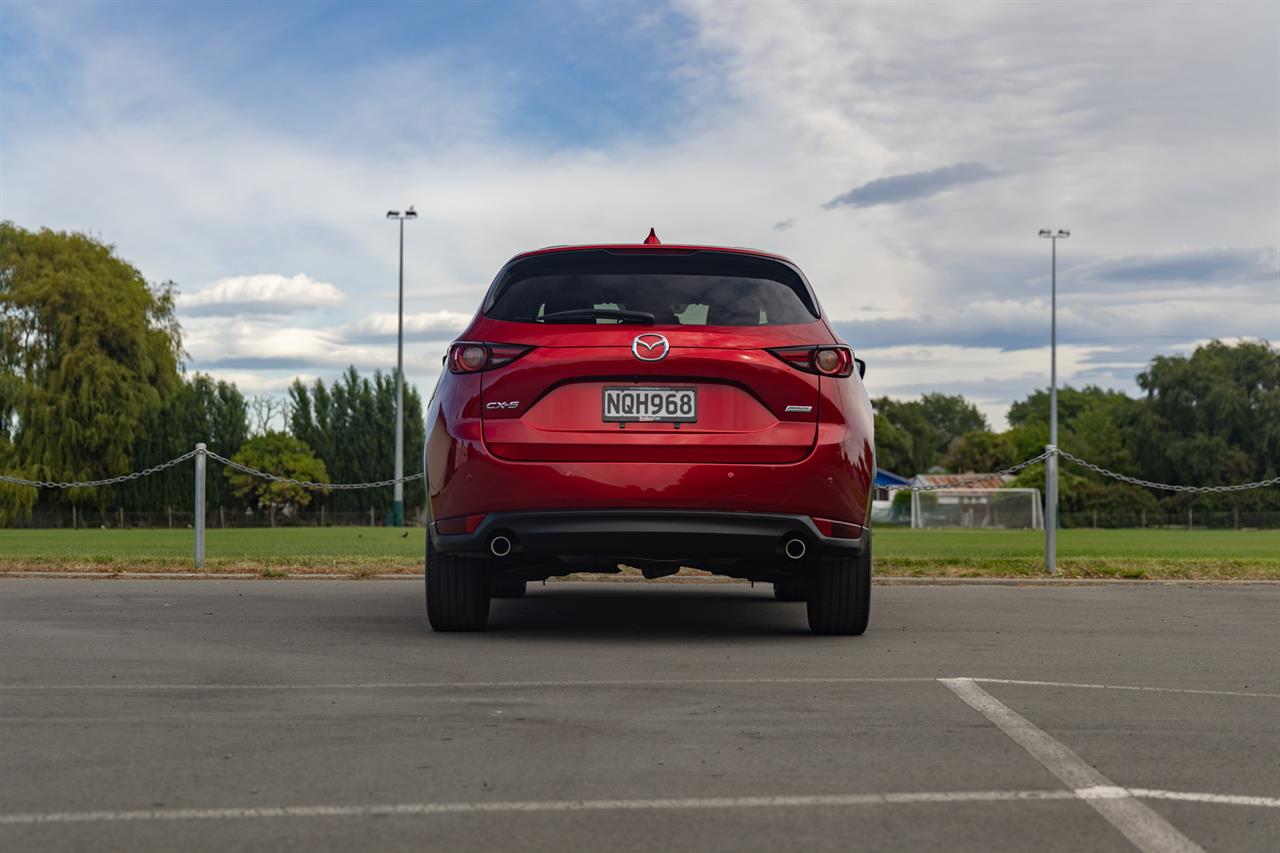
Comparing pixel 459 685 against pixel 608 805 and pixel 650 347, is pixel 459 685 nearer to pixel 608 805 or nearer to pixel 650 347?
pixel 650 347

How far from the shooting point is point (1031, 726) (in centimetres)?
508

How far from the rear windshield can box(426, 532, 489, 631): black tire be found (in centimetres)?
135

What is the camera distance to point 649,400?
7180 millimetres

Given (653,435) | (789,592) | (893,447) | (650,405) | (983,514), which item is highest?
(893,447)

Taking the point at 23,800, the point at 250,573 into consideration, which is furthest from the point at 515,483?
the point at 250,573

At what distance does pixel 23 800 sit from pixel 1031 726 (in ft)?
10.1

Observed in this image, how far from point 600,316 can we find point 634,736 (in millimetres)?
2966

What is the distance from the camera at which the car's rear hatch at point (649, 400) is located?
714 centimetres

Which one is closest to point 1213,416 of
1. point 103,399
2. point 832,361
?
point 103,399

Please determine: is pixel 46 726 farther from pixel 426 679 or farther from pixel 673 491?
pixel 673 491

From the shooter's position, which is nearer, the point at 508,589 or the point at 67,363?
the point at 508,589

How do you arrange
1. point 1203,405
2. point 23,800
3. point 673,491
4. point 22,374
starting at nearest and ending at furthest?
point 23,800
point 673,491
point 22,374
point 1203,405

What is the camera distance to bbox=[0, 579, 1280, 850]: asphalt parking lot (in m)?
3.70

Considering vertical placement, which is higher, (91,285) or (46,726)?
(91,285)
